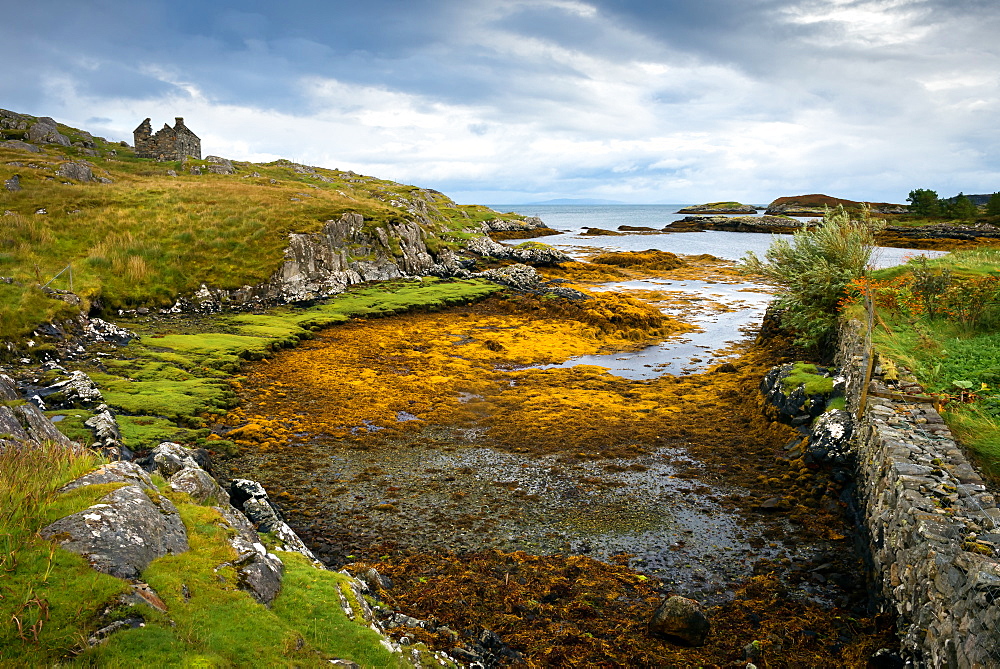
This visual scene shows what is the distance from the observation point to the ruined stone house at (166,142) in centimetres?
8519

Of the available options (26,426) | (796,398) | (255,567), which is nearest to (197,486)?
(26,426)

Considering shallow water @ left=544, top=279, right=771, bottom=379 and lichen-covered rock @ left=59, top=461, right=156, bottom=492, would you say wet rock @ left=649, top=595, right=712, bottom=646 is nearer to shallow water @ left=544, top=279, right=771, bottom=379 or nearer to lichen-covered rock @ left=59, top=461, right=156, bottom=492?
lichen-covered rock @ left=59, top=461, right=156, bottom=492

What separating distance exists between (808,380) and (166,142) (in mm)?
96866

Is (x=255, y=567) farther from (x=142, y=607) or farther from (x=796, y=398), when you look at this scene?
(x=796, y=398)

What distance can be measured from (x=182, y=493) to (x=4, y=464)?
2929mm

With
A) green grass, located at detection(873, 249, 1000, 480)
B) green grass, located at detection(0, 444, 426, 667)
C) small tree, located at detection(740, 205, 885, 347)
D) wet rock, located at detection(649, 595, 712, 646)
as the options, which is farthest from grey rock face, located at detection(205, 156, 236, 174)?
wet rock, located at detection(649, 595, 712, 646)

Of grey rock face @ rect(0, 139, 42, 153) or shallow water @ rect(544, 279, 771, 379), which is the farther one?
grey rock face @ rect(0, 139, 42, 153)

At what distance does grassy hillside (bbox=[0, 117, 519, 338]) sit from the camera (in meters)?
29.3

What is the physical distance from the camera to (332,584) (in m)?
8.68

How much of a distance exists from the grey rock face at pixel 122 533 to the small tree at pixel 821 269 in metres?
25.6

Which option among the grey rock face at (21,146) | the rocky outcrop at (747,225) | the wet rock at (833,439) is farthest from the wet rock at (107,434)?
the rocky outcrop at (747,225)

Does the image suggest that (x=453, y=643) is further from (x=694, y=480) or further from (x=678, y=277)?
(x=678, y=277)

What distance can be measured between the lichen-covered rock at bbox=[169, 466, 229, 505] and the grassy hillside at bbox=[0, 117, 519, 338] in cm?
1574

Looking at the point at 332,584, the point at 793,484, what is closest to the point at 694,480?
the point at 793,484
